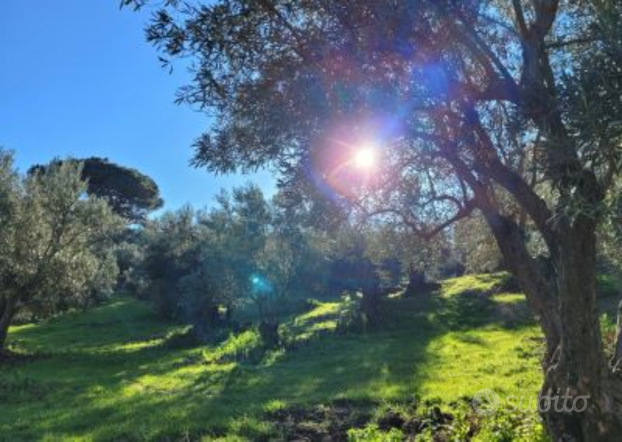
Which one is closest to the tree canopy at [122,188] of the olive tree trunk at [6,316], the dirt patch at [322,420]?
the olive tree trunk at [6,316]

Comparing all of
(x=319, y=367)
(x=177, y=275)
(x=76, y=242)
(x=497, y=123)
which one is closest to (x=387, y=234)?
(x=497, y=123)

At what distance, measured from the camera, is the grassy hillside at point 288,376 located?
13836 mm

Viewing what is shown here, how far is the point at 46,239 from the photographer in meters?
32.4

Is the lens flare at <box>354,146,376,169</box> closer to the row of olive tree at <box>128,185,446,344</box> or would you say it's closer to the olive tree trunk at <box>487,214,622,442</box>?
the olive tree trunk at <box>487,214,622,442</box>

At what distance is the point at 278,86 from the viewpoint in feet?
30.4

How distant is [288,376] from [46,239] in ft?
56.5

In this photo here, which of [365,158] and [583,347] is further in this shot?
[365,158]

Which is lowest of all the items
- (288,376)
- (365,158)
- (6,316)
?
(288,376)

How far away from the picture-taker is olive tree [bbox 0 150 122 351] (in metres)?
31.2

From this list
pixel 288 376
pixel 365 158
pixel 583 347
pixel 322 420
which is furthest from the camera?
pixel 288 376

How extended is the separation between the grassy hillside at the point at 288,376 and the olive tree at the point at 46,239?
2.68 metres

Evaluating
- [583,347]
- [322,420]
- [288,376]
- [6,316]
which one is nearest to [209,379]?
[288,376]

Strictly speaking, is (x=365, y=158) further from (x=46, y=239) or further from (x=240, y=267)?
(x=240, y=267)

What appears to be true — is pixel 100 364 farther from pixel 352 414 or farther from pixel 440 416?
pixel 440 416
